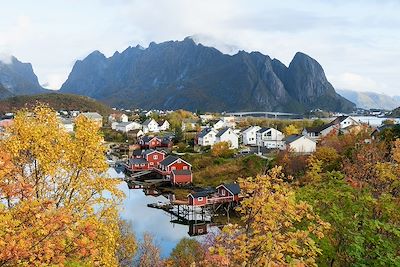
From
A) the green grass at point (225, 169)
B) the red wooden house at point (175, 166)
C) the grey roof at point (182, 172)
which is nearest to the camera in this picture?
the green grass at point (225, 169)

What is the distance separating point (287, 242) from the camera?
625 cm

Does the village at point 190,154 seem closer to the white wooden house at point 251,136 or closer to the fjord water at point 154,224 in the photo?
the white wooden house at point 251,136

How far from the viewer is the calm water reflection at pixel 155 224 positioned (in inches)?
1275

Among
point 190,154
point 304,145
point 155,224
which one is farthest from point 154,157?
point 155,224

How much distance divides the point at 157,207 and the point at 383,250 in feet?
117

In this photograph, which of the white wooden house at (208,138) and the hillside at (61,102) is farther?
the hillside at (61,102)

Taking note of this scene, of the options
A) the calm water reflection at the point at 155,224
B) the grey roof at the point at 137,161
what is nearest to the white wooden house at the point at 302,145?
the calm water reflection at the point at 155,224

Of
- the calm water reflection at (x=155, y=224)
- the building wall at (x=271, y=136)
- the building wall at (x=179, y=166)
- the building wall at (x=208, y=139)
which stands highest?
the building wall at (x=271, y=136)

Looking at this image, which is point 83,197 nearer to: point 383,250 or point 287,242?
point 287,242

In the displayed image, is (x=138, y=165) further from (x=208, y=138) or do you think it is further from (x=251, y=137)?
(x=251, y=137)

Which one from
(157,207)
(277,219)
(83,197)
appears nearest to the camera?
→ (277,219)

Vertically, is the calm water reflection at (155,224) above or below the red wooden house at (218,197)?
below

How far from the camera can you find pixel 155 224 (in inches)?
1451

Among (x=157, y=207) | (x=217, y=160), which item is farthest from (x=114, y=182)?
(x=217, y=160)
